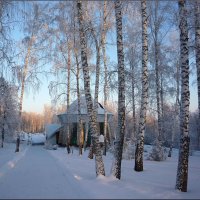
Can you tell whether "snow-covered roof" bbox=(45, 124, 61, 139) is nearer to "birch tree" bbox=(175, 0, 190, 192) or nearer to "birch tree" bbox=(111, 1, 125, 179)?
"birch tree" bbox=(111, 1, 125, 179)

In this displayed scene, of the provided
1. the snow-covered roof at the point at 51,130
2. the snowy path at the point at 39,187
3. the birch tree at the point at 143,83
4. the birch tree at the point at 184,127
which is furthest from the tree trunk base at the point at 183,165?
the snow-covered roof at the point at 51,130

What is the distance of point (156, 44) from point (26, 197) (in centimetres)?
1695

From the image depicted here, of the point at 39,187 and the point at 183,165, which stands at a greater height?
the point at 183,165

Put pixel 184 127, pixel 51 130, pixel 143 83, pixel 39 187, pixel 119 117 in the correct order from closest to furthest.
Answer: pixel 39 187, pixel 184 127, pixel 119 117, pixel 143 83, pixel 51 130

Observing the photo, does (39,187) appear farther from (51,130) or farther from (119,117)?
(51,130)

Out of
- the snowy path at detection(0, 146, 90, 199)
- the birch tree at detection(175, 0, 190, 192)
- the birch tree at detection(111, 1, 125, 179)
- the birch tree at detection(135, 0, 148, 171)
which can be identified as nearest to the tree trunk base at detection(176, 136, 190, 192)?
Result: the birch tree at detection(175, 0, 190, 192)

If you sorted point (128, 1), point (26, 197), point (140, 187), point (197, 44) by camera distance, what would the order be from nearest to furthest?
point (26, 197) < point (140, 187) < point (128, 1) < point (197, 44)

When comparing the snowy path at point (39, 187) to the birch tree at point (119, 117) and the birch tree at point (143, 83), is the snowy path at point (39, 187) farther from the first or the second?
the birch tree at point (143, 83)

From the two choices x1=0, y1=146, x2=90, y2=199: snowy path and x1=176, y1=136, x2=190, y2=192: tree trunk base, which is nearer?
x1=0, y1=146, x2=90, y2=199: snowy path

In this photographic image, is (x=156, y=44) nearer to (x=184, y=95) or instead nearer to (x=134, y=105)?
(x=134, y=105)

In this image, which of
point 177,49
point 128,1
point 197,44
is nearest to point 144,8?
point 128,1

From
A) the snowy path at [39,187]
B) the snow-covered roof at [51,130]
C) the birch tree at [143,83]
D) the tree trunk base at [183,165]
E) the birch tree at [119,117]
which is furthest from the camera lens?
the snow-covered roof at [51,130]

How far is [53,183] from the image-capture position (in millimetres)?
9227

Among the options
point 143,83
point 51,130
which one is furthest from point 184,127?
point 51,130
